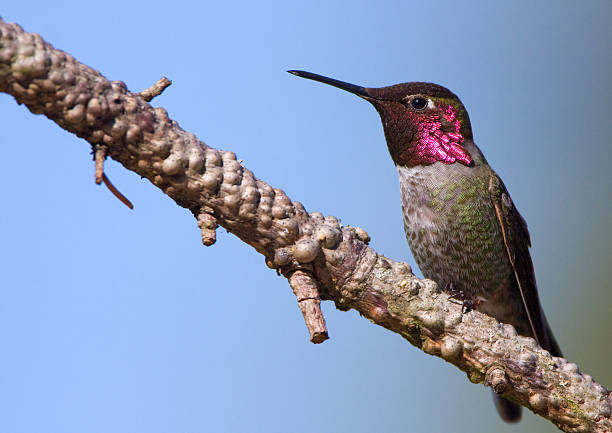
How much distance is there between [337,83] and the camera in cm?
262

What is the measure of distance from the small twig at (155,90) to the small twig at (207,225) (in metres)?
0.28

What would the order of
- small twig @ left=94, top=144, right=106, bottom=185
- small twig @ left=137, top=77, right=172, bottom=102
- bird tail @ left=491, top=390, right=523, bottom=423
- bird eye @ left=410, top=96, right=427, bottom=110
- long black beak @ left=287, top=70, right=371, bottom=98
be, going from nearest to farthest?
small twig @ left=94, top=144, right=106, bottom=185 < small twig @ left=137, top=77, right=172, bottom=102 < long black beak @ left=287, top=70, right=371, bottom=98 < bird eye @ left=410, top=96, right=427, bottom=110 < bird tail @ left=491, top=390, right=523, bottom=423

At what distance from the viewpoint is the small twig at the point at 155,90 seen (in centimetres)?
143

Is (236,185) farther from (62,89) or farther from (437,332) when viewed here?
(437,332)

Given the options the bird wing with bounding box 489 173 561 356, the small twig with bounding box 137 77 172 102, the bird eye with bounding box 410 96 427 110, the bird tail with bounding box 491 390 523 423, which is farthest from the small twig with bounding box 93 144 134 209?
the bird tail with bounding box 491 390 523 423

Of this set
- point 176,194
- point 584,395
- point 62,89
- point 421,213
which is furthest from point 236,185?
point 421,213

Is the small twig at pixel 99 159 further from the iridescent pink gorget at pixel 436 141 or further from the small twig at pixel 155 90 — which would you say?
the iridescent pink gorget at pixel 436 141

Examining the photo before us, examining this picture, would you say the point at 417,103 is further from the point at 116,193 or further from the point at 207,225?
the point at 116,193

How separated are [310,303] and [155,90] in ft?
2.01

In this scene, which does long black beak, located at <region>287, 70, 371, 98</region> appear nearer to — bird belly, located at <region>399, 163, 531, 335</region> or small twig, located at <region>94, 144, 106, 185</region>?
bird belly, located at <region>399, 163, 531, 335</region>

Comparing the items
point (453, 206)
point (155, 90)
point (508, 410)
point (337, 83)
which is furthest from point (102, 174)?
point (508, 410)

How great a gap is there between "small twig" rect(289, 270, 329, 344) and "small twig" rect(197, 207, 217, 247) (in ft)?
0.81

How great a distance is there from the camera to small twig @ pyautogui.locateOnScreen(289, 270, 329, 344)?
1446 mm

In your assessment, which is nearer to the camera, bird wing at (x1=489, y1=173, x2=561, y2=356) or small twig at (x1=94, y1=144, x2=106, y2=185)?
small twig at (x1=94, y1=144, x2=106, y2=185)
